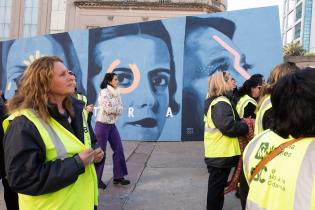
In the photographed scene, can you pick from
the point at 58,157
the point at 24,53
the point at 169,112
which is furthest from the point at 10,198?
the point at 24,53

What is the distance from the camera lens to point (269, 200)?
1.89 m

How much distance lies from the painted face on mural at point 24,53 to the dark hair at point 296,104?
35.4 feet

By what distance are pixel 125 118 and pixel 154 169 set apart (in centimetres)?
366

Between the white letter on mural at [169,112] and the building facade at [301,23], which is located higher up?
the building facade at [301,23]

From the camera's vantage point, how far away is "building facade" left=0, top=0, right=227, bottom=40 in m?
42.0

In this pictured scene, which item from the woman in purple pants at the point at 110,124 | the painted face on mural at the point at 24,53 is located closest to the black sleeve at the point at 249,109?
the woman in purple pants at the point at 110,124

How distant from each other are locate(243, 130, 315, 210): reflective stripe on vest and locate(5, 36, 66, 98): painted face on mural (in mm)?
10743

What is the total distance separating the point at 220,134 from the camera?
460 cm

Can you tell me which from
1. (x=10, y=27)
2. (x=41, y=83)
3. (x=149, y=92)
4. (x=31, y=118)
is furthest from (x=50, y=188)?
(x=10, y=27)

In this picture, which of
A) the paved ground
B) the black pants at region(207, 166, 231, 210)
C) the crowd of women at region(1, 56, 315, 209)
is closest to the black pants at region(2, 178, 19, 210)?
the paved ground

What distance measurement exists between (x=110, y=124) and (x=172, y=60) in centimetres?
485

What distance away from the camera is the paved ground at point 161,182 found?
18.7 feet

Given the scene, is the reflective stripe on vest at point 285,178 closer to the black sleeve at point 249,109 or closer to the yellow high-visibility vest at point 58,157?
the yellow high-visibility vest at point 58,157

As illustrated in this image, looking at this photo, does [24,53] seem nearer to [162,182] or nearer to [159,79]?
[159,79]
